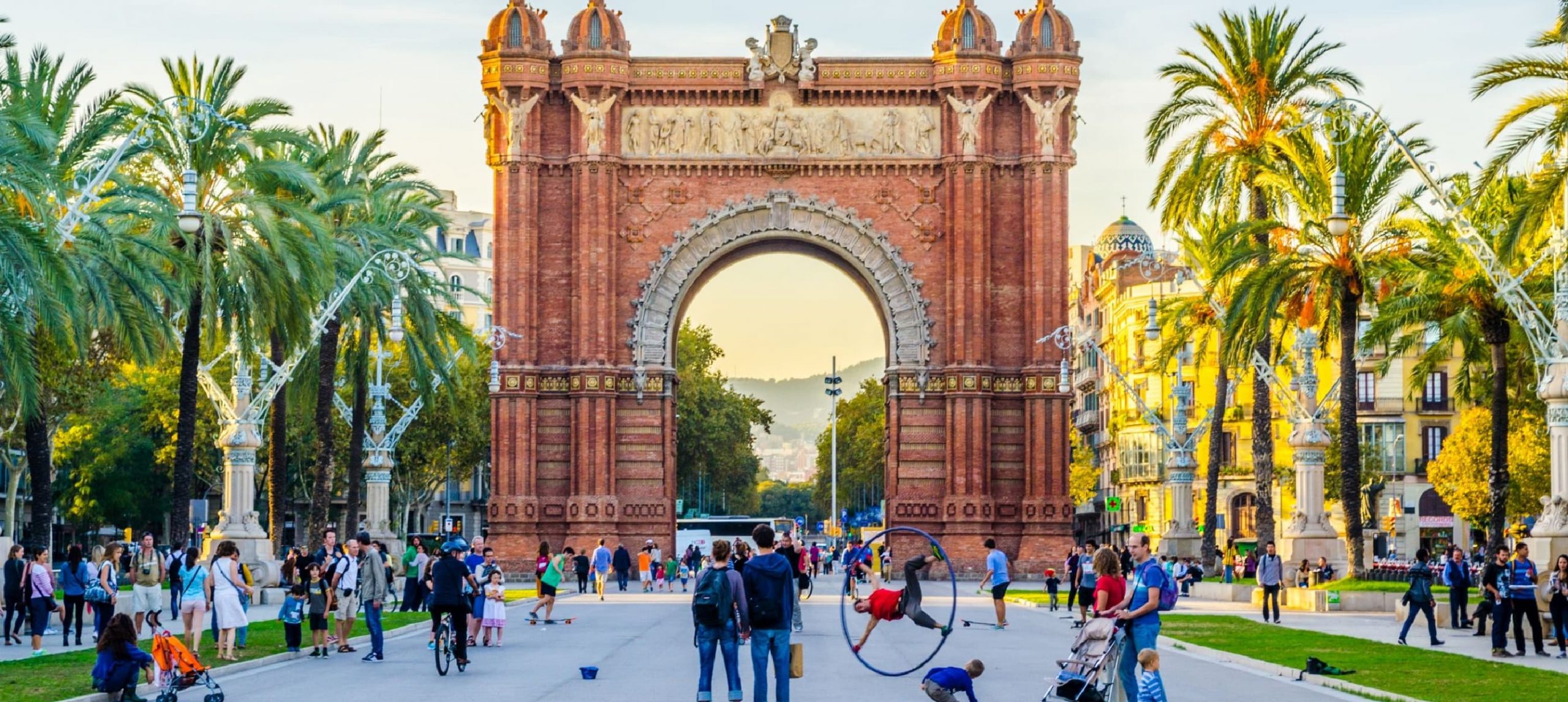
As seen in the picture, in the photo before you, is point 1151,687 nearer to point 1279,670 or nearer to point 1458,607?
point 1279,670

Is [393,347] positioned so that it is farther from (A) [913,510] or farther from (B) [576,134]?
(A) [913,510]

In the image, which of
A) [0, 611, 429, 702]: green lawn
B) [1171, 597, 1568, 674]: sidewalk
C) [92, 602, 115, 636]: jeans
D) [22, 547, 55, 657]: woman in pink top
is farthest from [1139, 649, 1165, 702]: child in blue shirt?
[22, 547, 55, 657]: woman in pink top

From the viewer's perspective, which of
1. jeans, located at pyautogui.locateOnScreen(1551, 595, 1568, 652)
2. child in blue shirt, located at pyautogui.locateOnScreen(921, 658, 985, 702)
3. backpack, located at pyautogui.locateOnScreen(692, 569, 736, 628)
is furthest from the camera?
jeans, located at pyautogui.locateOnScreen(1551, 595, 1568, 652)

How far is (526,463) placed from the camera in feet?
201

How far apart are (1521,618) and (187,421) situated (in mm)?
24266

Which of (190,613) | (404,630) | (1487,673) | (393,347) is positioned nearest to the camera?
(1487,673)

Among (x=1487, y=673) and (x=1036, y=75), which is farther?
(x=1036, y=75)

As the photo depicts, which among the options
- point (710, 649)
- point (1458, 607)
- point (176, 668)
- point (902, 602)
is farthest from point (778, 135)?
point (710, 649)

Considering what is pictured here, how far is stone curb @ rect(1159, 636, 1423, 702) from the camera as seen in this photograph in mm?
21838

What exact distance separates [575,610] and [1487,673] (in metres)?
23.4

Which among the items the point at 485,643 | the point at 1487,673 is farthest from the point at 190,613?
the point at 1487,673

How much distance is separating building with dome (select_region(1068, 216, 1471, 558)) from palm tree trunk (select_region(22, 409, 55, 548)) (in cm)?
3349

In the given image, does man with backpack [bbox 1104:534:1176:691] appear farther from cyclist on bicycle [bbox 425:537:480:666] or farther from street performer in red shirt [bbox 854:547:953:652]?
cyclist on bicycle [bbox 425:537:480:666]

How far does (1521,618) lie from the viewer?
29.0 meters
